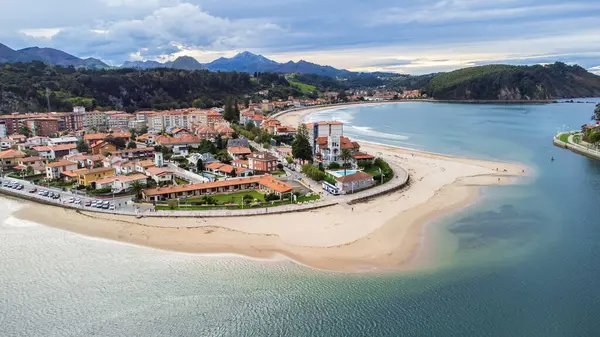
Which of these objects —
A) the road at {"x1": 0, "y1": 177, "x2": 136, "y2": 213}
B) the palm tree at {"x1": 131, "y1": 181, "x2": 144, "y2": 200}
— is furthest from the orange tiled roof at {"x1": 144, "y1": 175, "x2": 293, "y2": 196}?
the road at {"x1": 0, "y1": 177, "x2": 136, "y2": 213}

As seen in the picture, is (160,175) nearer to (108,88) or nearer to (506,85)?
(108,88)

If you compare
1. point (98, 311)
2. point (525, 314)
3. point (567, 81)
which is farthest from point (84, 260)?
point (567, 81)

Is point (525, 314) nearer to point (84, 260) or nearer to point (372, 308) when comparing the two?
point (372, 308)

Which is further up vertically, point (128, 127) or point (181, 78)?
point (181, 78)

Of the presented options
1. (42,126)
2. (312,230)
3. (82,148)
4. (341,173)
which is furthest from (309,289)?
(42,126)

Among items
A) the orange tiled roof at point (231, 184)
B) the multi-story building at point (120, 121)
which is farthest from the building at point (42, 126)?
the orange tiled roof at point (231, 184)

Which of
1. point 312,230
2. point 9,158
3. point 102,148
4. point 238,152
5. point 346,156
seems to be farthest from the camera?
point 102,148

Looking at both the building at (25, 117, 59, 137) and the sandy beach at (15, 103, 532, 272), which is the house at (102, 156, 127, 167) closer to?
the sandy beach at (15, 103, 532, 272)
